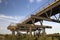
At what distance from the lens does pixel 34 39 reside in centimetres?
3412

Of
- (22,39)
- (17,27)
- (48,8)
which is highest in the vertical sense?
(48,8)

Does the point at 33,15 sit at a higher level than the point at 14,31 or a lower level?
higher

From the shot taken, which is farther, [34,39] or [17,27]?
[17,27]

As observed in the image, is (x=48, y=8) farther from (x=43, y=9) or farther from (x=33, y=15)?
(x=33, y=15)

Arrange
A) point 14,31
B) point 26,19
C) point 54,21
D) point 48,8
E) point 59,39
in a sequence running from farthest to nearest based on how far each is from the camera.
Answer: point 14,31 < point 26,19 < point 54,21 < point 48,8 < point 59,39

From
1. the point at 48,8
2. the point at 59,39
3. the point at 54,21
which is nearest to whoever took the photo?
the point at 59,39

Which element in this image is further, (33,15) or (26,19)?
(26,19)

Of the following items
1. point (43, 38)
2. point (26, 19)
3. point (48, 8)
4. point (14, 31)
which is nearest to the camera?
point (43, 38)

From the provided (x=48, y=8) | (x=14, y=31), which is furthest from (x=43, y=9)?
(x=14, y=31)

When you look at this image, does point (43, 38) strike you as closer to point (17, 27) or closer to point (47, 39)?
point (47, 39)

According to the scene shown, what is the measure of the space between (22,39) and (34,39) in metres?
3.25

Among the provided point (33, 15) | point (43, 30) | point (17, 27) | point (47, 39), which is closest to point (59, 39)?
point (47, 39)

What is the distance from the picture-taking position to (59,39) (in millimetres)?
28078

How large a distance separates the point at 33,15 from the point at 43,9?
10.4 ft
